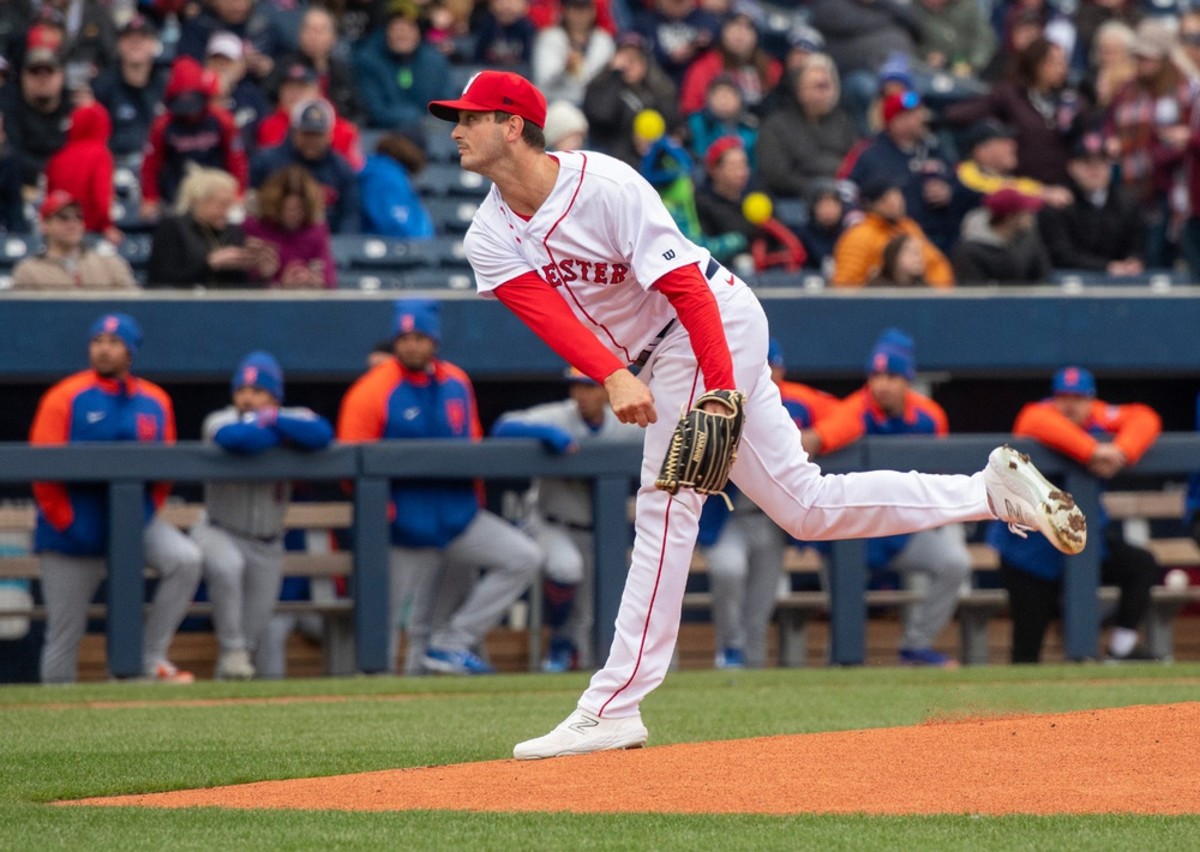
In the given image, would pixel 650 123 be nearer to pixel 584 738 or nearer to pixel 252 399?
pixel 252 399

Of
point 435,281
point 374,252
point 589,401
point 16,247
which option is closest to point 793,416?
point 589,401

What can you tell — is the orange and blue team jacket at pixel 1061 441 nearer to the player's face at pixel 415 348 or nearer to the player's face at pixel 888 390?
the player's face at pixel 888 390

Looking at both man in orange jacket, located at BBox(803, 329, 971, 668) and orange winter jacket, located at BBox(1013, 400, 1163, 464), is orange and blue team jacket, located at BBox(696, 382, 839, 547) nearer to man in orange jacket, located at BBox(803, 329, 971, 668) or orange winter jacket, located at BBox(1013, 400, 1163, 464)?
man in orange jacket, located at BBox(803, 329, 971, 668)

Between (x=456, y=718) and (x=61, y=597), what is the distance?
308cm

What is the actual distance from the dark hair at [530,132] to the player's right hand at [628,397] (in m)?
0.68

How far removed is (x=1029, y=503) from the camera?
5.19 m

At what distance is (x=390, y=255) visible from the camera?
35.9ft

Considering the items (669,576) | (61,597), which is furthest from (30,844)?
(61,597)

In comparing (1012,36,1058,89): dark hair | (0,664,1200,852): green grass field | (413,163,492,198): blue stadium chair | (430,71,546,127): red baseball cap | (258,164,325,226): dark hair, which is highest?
(1012,36,1058,89): dark hair

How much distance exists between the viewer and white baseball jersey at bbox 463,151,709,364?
490 cm

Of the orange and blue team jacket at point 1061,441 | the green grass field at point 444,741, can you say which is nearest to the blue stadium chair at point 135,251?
the green grass field at point 444,741

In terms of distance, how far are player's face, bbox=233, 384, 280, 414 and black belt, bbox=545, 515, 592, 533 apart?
149 centimetres

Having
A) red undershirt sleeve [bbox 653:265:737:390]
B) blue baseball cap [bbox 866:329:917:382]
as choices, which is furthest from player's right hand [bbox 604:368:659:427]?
blue baseball cap [bbox 866:329:917:382]

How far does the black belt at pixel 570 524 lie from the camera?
9.73m
